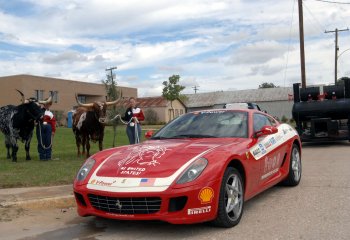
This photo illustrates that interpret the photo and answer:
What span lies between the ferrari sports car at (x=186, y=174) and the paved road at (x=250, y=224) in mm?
275

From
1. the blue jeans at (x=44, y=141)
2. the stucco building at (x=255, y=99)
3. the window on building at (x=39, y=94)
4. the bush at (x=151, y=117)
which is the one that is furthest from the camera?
the stucco building at (x=255, y=99)

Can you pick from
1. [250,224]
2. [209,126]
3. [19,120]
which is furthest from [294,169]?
[19,120]

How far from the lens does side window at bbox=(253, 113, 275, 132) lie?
6922mm

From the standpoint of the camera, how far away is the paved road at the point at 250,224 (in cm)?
519

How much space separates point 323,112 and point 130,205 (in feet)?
45.5

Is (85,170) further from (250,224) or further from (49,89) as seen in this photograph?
(49,89)

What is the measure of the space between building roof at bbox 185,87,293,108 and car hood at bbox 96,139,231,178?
2503 inches

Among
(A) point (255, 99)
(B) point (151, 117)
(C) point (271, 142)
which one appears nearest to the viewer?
(C) point (271, 142)

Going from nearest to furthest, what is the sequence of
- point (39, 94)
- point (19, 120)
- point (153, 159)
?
1. point (153, 159)
2. point (19, 120)
3. point (39, 94)

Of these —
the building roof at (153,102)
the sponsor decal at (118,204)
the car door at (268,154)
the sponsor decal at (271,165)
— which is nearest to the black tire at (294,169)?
the car door at (268,154)

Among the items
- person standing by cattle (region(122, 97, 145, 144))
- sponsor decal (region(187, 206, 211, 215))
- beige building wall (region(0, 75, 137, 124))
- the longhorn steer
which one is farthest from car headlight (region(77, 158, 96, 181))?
beige building wall (region(0, 75, 137, 124))

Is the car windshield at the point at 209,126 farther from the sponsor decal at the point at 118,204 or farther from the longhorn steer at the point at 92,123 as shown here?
the longhorn steer at the point at 92,123

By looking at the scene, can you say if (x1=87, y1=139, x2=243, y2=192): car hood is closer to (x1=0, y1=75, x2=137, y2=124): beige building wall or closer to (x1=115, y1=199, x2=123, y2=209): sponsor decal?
(x1=115, y1=199, x2=123, y2=209): sponsor decal

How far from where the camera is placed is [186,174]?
507 cm
